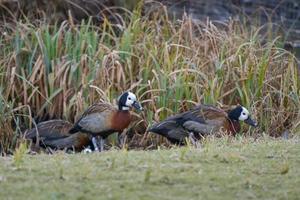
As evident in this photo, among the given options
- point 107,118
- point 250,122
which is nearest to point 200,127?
point 250,122

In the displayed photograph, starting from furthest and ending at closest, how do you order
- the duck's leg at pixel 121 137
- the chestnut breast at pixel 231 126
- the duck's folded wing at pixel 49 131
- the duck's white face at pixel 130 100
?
the duck's leg at pixel 121 137 < the duck's folded wing at pixel 49 131 < the duck's white face at pixel 130 100 < the chestnut breast at pixel 231 126

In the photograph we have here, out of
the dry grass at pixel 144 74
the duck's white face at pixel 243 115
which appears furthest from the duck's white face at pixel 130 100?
the duck's white face at pixel 243 115

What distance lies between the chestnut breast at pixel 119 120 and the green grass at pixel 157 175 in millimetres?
3272

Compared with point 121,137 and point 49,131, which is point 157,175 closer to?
point 49,131

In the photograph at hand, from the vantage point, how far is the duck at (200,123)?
1038 cm

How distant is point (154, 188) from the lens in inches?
232

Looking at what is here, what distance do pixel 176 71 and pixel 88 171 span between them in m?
5.04

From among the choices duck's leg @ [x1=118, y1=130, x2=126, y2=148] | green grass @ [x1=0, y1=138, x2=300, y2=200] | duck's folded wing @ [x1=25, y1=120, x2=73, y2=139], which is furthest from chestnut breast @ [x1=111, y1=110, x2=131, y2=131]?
green grass @ [x1=0, y1=138, x2=300, y2=200]

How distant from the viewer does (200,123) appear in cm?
1041

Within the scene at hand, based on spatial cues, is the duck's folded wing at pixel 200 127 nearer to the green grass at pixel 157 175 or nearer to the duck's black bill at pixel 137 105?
the duck's black bill at pixel 137 105

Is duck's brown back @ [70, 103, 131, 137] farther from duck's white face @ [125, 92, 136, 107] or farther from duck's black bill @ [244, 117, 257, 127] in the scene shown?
duck's black bill @ [244, 117, 257, 127]

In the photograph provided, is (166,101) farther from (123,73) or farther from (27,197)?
(27,197)

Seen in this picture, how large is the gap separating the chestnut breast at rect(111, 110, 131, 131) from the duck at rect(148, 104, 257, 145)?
1.17 feet

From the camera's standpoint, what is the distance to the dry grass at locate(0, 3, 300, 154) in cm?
1125
